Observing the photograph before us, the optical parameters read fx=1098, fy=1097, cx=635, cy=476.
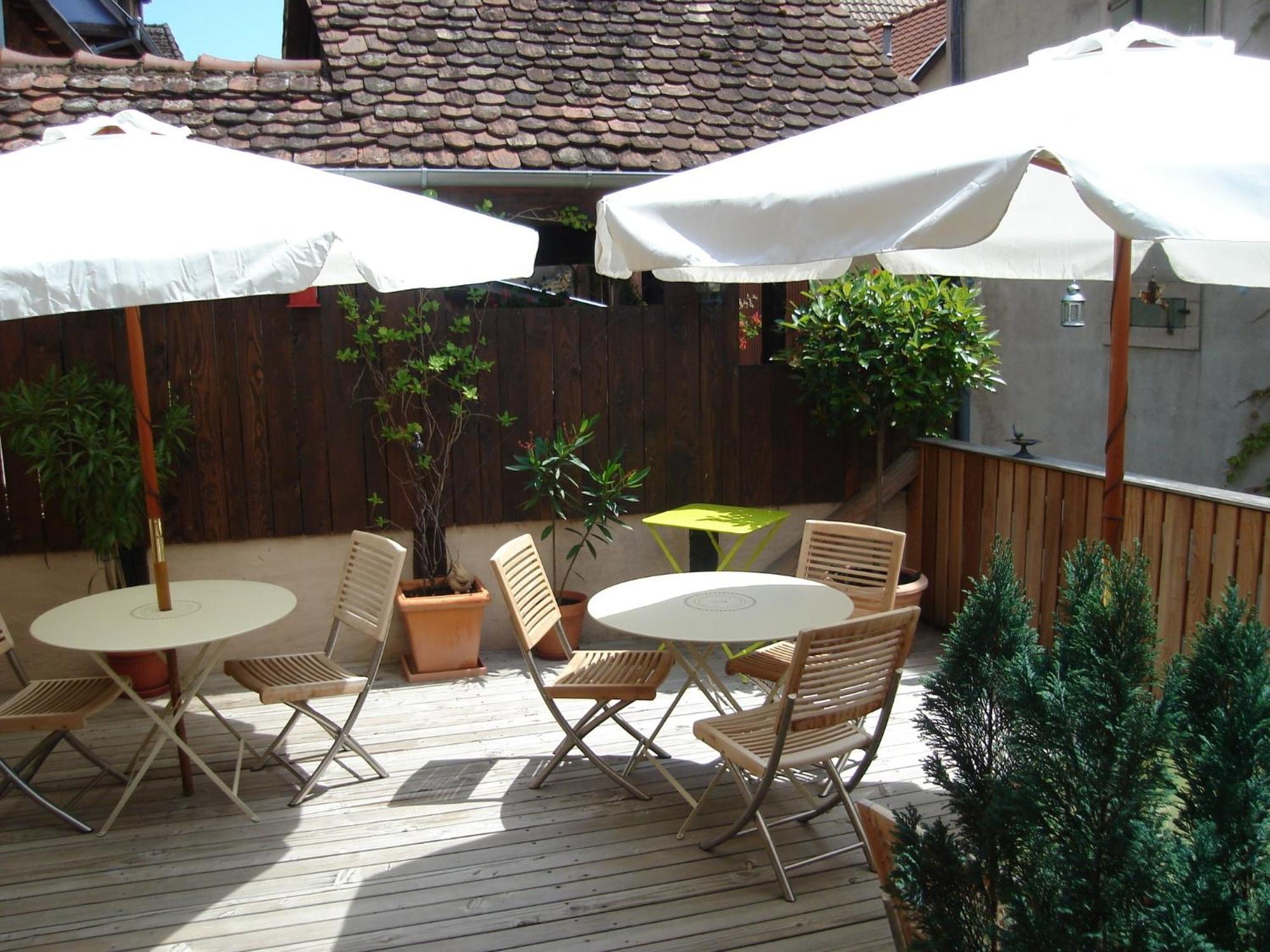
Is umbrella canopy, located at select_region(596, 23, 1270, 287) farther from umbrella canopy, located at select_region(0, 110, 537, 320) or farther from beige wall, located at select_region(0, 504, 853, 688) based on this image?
beige wall, located at select_region(0, 504, 853, 688)

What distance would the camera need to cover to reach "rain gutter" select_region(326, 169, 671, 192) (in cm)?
623

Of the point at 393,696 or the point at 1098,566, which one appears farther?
the point at 393,696

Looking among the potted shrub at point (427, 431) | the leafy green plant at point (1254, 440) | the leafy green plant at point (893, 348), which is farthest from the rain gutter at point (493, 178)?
the leafy green plant at point (1254, 440)

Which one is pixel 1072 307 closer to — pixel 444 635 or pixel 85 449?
pixel 444 635

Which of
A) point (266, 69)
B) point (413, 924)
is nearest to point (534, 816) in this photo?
point (413, 924)

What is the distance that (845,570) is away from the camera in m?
5.00

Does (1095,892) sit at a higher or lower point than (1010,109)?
lower

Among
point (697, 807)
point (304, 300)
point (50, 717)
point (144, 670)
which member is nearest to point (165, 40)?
point (304, 300)

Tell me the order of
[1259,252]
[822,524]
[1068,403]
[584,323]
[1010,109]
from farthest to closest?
1. [1068,403]
2. [584,323]
3. [822,524]
4. [1259,252]
5. [1010,109]

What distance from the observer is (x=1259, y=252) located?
4.12 metres

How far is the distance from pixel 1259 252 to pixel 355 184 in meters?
3.46

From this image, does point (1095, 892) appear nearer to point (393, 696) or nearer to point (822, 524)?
point (822, 524)

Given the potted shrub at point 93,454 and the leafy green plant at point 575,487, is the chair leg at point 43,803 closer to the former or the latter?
the potted shrub at point 93,454

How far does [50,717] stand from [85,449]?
184 cm
